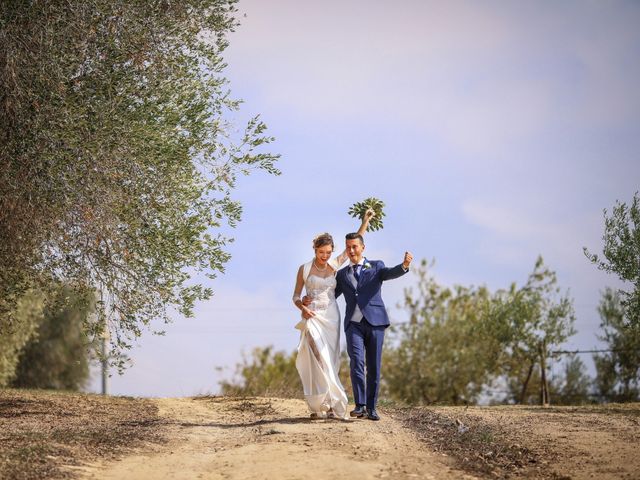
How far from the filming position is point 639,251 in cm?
2288

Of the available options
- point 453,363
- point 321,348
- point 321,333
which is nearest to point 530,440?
point 321,348

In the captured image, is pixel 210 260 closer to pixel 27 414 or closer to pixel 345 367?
pixel 27 414

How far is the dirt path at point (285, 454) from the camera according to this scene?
1055cm

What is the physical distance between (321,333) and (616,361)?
27.7m

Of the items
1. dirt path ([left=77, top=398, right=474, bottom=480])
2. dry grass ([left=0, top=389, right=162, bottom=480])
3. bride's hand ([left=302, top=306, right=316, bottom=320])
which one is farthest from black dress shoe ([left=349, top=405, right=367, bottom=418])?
dry grass ([left=0, top=389, right=162, bottom=480])

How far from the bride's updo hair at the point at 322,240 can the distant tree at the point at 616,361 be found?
2631cm

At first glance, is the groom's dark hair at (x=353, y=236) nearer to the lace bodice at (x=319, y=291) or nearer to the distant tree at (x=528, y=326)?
the lace bodice at (x=319, y=291)

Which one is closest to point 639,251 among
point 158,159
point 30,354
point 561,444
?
point 561,444

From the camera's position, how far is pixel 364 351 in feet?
46.9

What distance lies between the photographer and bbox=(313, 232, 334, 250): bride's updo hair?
14258mm

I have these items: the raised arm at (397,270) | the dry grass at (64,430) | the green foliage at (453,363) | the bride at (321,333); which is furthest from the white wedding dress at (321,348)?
the green foliage at (453,363)

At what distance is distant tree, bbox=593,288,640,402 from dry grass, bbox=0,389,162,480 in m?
23.9

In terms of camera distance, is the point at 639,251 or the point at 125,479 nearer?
the point at 125,479

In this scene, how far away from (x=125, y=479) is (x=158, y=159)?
7.29m
